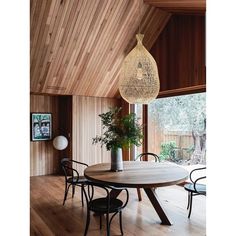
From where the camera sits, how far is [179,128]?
550cm

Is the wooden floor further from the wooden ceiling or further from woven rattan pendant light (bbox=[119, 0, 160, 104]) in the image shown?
the wooden ceiling

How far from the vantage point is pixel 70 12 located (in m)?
4.32

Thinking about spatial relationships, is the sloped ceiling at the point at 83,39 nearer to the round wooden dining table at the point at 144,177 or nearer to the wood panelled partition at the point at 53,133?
the wood panelled partition at the point at 53,133

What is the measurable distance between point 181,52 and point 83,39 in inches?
81.0

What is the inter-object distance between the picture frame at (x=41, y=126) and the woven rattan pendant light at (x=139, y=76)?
3.25m

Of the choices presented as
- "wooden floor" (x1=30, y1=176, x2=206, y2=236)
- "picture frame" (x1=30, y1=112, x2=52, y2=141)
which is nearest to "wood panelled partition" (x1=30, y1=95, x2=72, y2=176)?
"picture frame" (x1=30, y1=112, x2=52, y2=141)

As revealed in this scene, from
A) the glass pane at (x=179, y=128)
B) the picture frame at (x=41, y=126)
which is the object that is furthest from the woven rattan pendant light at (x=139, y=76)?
the picture frame at (x=41, y=126)

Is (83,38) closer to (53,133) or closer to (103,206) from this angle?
(53,133)

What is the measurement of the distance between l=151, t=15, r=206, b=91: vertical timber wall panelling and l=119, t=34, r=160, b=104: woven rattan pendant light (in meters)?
1.33

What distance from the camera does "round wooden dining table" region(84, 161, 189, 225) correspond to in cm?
273

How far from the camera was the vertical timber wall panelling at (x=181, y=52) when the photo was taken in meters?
4.71
